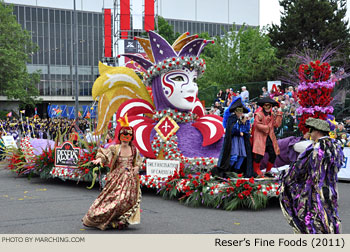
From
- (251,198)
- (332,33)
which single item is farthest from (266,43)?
(251,198)

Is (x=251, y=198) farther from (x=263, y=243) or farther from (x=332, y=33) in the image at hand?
(x=332, y=33)

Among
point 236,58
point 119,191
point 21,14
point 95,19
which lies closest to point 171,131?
point 119,191

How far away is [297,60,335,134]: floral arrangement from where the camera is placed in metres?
8.90

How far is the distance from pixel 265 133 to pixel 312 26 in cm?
2533

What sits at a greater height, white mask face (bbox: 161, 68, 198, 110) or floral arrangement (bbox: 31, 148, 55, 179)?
white mask face (bbox: 161, 68, 198, 110)

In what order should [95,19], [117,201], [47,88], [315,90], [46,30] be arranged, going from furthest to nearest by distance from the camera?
[95,19], [47,88], [46,30], [315,90], [117,201]

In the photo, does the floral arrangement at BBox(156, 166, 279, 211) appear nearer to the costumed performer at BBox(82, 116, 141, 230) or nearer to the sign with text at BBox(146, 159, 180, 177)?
the sign with text at BBox(146, 159, 180, 177)

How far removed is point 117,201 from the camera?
269 inches

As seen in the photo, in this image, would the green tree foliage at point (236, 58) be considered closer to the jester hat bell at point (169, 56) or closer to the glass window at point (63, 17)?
the jester hat bell at point (169, 56)

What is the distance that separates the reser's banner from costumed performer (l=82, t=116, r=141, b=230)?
4.29 m

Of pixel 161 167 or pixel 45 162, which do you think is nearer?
pixel 161 167

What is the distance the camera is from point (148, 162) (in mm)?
9945

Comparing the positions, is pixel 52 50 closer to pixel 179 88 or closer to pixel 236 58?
pixel 236 58

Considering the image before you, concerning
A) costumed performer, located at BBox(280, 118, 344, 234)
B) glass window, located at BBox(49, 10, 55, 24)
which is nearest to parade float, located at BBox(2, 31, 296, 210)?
costumed performer, located at BBox(280, 118, 344, 234)
